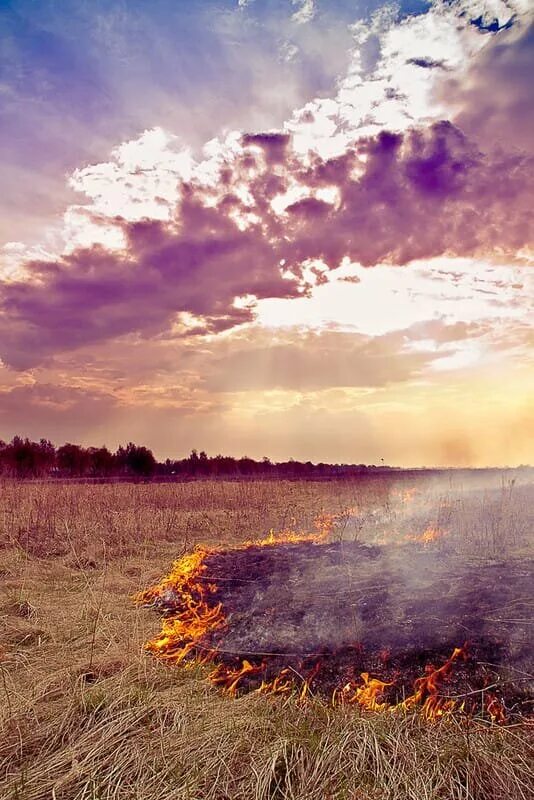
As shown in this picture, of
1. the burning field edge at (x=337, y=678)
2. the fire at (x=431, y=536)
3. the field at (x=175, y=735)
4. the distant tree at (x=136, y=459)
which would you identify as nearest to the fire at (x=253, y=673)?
the burning field edge at (x=337, y=678)

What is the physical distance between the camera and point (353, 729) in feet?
13.0

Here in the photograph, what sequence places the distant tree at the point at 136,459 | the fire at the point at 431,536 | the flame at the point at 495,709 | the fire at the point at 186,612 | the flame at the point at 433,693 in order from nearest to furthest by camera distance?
the flame at the point at 495,709
the flame at the point at 433,693
the fire at the point at 186,612
the fire at the point at 431,536
the distant tree at the point at 136,459

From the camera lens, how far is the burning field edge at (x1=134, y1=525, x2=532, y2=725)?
177 inches

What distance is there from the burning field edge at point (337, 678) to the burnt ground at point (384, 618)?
2 cm

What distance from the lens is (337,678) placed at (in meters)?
4.97

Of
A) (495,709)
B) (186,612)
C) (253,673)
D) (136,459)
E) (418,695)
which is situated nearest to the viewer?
(495,709)

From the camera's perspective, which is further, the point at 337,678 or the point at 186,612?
the point at 186,612

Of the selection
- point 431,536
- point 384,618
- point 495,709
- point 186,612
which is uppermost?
point 431,536

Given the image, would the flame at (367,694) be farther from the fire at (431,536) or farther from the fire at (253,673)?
the fire at (431,536)

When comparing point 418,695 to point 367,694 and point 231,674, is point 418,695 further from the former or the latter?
point 231,674

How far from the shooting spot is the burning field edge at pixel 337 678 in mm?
4492

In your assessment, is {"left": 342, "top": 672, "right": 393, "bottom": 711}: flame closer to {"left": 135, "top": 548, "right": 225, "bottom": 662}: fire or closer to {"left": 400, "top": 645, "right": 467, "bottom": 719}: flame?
{"left": 400, "top": 645, "right": 467, "bottom": 719}: flame

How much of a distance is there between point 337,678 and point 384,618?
35.1 inches

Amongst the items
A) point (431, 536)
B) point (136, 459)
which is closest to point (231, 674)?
point (431, 536)
